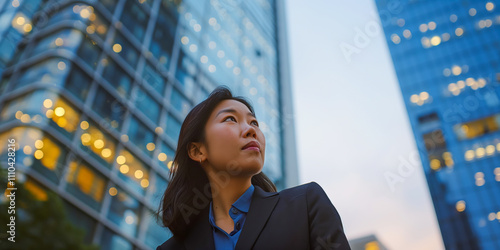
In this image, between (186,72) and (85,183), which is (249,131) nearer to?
(85,183)

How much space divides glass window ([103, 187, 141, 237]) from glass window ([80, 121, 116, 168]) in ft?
4.88

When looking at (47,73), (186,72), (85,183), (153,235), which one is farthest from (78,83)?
(186,72)

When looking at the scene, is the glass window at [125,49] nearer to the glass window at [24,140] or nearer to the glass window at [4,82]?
the glass window at [4,82]

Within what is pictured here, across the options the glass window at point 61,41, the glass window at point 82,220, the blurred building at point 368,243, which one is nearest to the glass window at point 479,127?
the blurred building at point 368,243

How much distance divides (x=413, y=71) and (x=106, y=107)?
53.9m

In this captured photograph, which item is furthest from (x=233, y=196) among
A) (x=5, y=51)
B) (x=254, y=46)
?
(x=254, y=46)

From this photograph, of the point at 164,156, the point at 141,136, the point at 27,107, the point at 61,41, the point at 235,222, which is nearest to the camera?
the point at 235,222

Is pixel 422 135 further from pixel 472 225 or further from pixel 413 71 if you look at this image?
pixel 472 225

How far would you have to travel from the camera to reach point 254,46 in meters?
37.7

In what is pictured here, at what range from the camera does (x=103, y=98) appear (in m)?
19.0

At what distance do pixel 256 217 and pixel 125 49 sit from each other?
2127 centimetres

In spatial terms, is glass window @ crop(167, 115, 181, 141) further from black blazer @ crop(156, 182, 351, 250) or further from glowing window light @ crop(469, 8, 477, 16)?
glowing window light @ crop(469, 8, 477, 16)

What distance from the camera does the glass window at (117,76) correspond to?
1973cm

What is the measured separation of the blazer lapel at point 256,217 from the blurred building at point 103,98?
44.6ft
